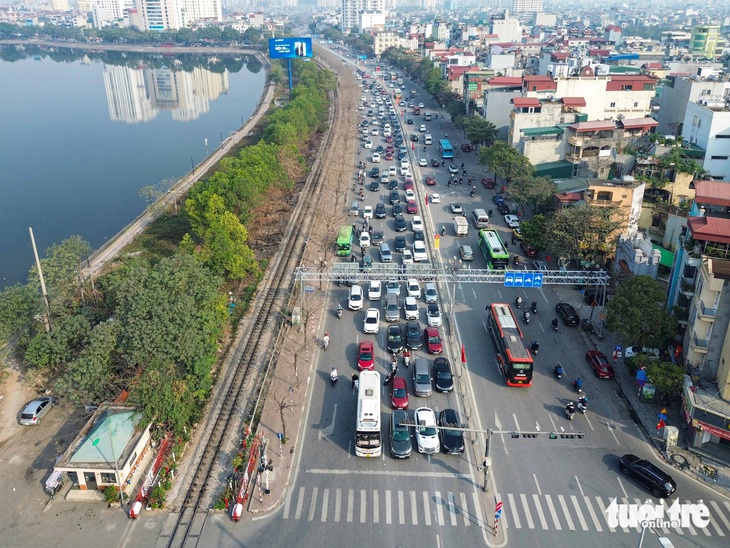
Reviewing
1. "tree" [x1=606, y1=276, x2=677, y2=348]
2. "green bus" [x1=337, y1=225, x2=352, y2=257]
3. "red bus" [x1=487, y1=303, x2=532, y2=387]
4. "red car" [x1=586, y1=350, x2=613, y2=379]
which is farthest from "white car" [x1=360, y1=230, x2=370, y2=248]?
"tree" [x1=606, y1=276, x2=677, y2=348]

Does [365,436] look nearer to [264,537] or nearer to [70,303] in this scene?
[264,537]

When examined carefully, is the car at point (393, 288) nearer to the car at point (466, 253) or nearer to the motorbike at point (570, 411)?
the car at point (466, 253)

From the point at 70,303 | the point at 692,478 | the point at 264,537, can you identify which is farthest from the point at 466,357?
the point at 70,303

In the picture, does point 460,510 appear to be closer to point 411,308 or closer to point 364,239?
point 411,308

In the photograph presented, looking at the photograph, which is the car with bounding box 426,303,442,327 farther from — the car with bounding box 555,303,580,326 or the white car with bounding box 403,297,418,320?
the car with bounding box 555,303,580,326

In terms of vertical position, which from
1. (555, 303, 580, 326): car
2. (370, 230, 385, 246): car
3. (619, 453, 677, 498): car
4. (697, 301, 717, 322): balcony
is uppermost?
(697, 301, 717, 322): balcony

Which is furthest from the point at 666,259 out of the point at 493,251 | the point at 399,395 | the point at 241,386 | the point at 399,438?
the point at 241,386
